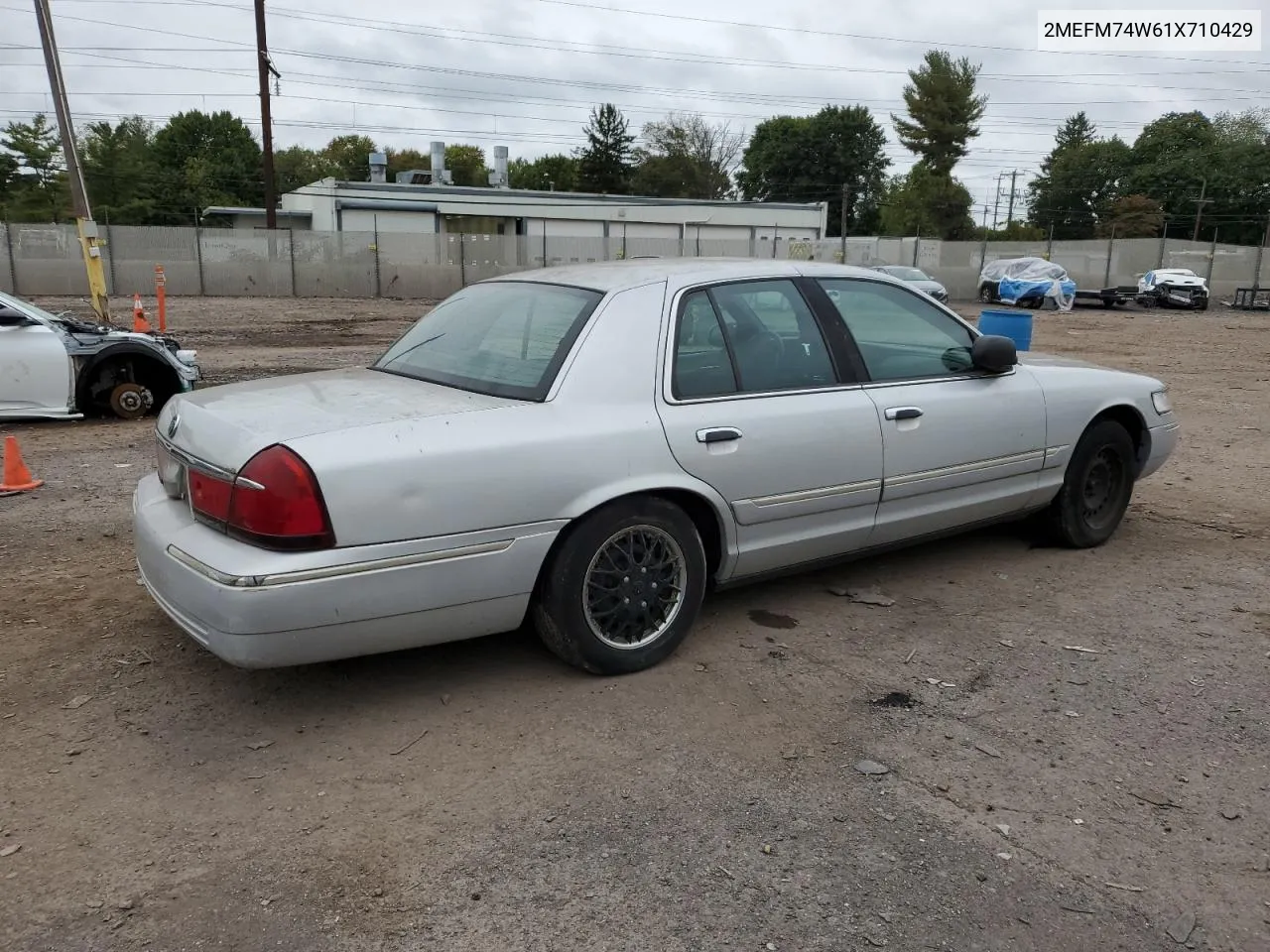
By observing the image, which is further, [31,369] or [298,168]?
[298,168]

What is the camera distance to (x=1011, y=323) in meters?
13.4

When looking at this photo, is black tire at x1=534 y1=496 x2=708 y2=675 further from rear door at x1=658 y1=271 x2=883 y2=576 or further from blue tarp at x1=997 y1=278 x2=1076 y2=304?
blue tarp at x1=997 y1=278 x2=1076 y2=304

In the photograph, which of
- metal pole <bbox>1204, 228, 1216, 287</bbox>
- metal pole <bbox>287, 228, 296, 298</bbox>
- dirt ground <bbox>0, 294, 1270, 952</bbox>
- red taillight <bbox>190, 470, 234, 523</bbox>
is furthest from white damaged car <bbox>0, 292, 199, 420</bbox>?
metal pole <bbox>1204, 228, 1216, 287</bbox>

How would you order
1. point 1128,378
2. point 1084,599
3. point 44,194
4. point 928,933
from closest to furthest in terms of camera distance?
point 928,933, point 1084,599, point 1128,378, point 44,194

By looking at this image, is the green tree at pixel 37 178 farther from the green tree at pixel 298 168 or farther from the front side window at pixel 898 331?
the front side window at pixel 898 331

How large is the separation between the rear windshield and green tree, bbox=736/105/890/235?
8724 centimetres

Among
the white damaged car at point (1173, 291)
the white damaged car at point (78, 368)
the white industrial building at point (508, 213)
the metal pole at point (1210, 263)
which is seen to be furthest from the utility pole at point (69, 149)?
the metal pole at point (1210, 263)

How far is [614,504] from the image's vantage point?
3.62m

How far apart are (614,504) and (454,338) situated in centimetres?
118

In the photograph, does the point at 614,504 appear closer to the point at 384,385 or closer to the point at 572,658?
the point at 572,658

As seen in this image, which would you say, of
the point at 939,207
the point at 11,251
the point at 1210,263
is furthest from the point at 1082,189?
the point at 11,251

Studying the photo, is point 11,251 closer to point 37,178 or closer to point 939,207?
point 37,178

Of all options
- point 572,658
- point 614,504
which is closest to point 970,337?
point 614,504

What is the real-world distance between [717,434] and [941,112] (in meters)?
70.3
